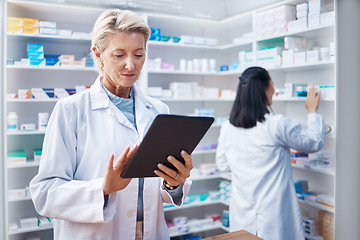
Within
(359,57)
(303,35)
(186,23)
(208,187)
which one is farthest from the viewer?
(208,187)

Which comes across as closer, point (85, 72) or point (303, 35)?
point (303, 35)

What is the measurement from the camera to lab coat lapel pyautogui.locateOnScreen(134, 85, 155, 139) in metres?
1.41

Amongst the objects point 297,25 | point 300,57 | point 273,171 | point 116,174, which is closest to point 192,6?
point 297,25

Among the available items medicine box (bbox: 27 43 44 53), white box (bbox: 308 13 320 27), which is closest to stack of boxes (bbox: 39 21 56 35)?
medicine box (bbox: 27 43 44 53)

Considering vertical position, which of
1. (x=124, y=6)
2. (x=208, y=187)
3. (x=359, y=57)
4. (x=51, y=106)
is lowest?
(x=208, y=187)

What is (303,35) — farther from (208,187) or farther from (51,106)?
(51,106)

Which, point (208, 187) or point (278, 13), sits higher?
point (278, 13)

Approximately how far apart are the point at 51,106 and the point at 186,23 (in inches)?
67.6

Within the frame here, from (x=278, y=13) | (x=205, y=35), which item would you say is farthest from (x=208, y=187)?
(x=278, y=13)

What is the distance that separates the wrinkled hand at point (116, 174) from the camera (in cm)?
104

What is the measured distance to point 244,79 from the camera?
2.34 m

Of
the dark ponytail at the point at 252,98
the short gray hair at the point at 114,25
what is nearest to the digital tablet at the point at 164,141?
the short gray hair at the point at 114,25

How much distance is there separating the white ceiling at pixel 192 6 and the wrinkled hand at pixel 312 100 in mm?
996

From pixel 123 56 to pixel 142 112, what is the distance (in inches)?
10.7
